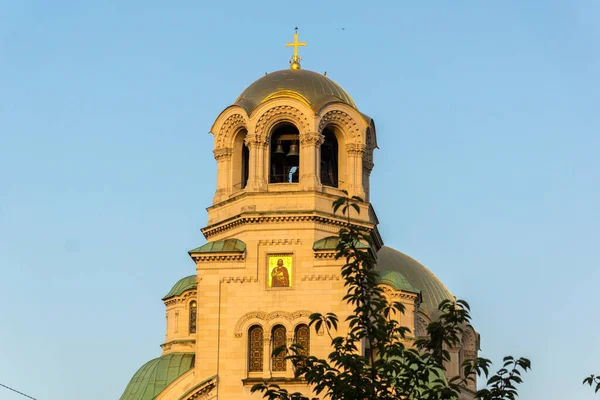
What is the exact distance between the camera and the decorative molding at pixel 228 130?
4509 cm

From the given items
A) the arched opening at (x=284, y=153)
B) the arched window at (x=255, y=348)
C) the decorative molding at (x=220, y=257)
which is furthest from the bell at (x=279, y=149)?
the arched window at (x=255, y=348)

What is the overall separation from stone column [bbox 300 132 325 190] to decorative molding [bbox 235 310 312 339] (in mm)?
4204

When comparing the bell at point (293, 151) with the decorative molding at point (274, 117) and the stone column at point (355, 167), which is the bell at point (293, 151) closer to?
the decorative molding at point (274, 117)

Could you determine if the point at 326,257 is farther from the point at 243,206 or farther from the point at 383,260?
the point at 383,260

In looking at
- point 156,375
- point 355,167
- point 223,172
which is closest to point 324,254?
point 355,167

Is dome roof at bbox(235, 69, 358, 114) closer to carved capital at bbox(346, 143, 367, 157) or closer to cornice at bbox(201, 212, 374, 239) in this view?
carved capital at bbox(346, 143, 367, 157)

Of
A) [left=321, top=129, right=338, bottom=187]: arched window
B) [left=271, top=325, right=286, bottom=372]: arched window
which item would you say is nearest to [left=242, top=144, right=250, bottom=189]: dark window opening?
[left=321, top=129, right=338, bottom=187]: arched window

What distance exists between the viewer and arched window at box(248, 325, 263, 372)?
4222 centimetres

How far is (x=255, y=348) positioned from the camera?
4244cm

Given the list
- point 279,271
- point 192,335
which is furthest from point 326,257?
point 192,335

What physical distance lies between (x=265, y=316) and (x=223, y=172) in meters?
5.65

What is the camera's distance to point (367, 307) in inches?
962

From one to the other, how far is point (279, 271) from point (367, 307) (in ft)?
61.1

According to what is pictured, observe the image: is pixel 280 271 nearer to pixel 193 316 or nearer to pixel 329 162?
pixel 329 162
